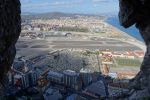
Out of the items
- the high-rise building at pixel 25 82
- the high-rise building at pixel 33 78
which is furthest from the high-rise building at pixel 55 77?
the high-rise building at pixel 25 82

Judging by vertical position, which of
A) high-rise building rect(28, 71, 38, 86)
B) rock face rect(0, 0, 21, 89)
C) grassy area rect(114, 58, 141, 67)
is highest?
rock face rect(0, 0, 21, 89)

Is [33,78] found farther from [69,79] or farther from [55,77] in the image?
[69,79]

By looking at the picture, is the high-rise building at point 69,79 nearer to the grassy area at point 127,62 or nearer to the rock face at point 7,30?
the rock face at point 7,30

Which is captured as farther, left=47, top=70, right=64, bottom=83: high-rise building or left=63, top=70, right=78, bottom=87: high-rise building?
left=47, top=70, right=64, bottom=83: high-rise building

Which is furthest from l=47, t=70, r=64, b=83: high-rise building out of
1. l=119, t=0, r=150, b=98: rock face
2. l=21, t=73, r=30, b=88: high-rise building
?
l=119, t=0, r=150, b=98: rock face

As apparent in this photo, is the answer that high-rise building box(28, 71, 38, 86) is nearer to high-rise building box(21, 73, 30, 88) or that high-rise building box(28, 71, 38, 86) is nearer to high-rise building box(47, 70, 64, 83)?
high-rise building box(21, 73, 30, 88)

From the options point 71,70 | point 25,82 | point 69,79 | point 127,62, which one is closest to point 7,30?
point 25,82

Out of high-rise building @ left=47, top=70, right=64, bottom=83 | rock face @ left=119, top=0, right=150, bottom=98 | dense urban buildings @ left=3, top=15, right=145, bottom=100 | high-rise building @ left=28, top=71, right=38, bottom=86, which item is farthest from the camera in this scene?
high-rise building @ left=47, top=70, right=64, bottom=83
